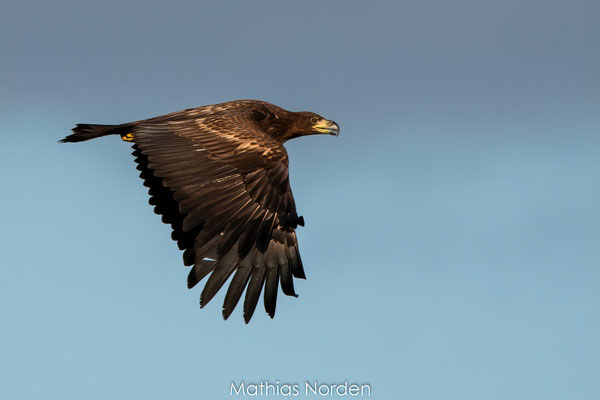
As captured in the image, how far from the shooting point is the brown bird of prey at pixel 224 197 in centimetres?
1007

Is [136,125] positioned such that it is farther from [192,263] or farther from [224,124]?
[192,263]

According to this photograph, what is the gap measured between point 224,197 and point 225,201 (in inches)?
2.2

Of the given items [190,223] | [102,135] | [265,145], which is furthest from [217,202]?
[102,135]

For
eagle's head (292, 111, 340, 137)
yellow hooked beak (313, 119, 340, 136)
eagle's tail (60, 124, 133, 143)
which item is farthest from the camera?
yellow hooked beak (313, 119, 340, 136)

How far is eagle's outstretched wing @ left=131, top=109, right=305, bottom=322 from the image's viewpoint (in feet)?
33.0

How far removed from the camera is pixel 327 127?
12945mm

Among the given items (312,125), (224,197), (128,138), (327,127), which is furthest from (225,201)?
(327,127)

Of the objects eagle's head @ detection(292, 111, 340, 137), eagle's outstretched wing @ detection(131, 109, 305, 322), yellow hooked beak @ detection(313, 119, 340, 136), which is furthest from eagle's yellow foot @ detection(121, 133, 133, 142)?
yellow hooked beak @ detection(313, 119, 340, 136)

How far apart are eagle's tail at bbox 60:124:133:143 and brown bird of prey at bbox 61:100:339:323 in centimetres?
1

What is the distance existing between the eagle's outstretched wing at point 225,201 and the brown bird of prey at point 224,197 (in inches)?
0.4

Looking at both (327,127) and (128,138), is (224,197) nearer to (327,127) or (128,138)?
(128,138)

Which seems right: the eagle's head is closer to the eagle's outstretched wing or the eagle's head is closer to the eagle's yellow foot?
the eagle's outstretched wing

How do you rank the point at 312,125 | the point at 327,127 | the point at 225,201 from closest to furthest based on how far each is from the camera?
the point at 225,201 → the point at 312,125 → the point at 327,127

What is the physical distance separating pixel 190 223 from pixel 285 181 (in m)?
1.30
